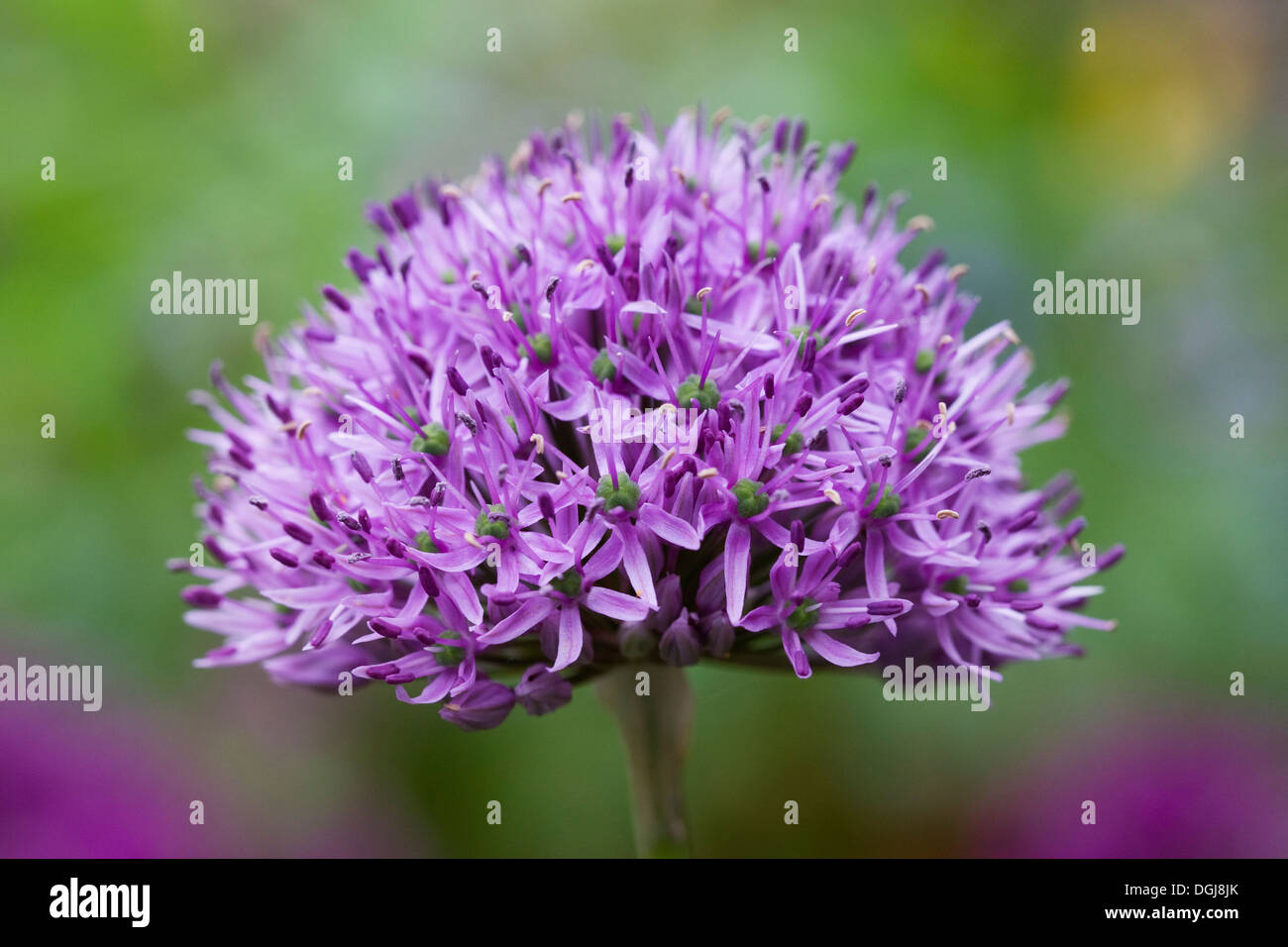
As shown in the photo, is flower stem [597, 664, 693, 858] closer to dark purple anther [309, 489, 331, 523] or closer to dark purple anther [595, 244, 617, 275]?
dark purple anther [309, 489, 331, 523]

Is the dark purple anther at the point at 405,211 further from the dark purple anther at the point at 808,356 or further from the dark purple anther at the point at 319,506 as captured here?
the dark purple anther at the point at 808,356

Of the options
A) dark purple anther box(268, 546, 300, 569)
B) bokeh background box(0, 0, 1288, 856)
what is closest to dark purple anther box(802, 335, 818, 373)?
dark purple anther box(268, 546, 300, 569)

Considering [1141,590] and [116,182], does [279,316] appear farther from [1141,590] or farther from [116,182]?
[1141,590]

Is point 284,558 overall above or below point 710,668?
above

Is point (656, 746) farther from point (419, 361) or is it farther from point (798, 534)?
point (419, 361)

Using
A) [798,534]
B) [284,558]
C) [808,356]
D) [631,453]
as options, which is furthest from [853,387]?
[284,558]

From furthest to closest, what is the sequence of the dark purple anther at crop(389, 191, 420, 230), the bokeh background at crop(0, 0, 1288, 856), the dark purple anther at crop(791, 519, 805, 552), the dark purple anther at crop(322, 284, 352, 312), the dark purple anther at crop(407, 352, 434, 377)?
the bokeh background at crop(0, 0, 1288, 856) → the dark purple anther at crop(389, 191, 420, 230) → the dark purple anther at crop(322, 284, 352, 312) → the dark purple anther at crop(407, 352, 434, 377) → the dark purple anther at crop(791, 519, 805, 552)
